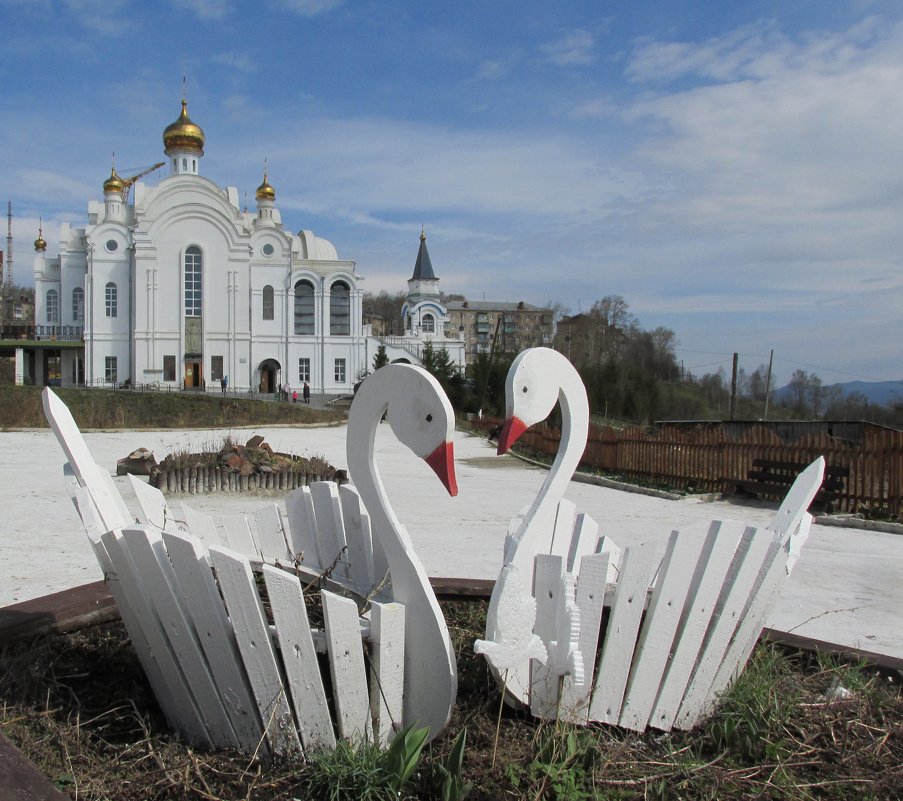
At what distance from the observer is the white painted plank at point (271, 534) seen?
4504 mm

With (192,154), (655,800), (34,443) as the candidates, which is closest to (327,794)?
(655,800)

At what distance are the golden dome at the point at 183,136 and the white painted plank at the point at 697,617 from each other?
5459 cm

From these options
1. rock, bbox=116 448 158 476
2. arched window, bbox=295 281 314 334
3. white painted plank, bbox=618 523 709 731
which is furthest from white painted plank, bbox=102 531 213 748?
arched window, bbox=295 281 314 334

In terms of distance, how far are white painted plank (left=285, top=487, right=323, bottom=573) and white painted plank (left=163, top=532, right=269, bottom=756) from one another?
1691 mm

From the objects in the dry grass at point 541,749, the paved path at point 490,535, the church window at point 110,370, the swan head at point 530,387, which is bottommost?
the paved path at point 490,535

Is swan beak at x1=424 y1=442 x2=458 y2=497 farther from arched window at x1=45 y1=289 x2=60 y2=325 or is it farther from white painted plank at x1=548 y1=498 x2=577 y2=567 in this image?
arched window at x1=45 y1=289 x2=60 y2=325

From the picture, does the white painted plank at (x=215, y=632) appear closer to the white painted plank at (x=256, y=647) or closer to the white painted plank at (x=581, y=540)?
the white painted plank at (x=256, y=647)

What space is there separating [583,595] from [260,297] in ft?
165

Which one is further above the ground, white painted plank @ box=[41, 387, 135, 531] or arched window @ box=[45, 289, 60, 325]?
arched window @ box=[45, 289, 60, 325]

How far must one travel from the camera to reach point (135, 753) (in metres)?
2.62

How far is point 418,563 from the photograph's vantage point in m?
2.63

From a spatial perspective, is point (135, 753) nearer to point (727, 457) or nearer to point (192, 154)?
point (727, 457)

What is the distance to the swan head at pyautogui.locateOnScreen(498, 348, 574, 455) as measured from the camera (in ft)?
9.83

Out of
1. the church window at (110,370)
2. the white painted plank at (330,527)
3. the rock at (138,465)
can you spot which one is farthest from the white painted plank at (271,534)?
the church window at (110,370)
